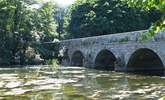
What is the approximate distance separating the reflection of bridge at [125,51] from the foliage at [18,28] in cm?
837

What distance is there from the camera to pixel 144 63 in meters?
31.2

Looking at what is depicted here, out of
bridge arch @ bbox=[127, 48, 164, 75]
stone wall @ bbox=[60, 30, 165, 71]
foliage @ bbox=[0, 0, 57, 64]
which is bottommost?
bridge arch @ bbox=[127, 48, 164, 75]

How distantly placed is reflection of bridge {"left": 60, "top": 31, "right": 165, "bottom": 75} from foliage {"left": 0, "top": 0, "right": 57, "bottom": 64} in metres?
8.37

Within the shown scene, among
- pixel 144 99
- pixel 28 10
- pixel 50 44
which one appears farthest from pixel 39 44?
pixel 144 99

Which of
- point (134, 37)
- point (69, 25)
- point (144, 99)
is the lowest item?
point (144, 99)

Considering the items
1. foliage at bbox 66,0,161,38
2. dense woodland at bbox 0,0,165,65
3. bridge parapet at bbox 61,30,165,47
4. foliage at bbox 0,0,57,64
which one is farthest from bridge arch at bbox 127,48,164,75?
foliage at bbox 0,0,57,64

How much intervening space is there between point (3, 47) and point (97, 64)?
48.0 feet

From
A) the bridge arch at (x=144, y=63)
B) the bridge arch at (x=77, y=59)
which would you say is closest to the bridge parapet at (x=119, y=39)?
the bridge arch at (x=144, y=63)

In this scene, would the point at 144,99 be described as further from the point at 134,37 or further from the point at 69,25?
the point at 69,25

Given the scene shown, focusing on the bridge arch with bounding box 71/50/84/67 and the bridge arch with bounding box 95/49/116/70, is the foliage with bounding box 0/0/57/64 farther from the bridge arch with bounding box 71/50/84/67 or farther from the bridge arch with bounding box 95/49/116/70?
the bridge arch with bounding box 95/49/116/70

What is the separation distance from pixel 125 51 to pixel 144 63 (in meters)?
2.61

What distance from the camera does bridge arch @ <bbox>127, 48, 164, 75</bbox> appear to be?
29266 mm

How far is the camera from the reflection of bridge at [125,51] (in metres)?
25.4

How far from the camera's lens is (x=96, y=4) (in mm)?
52031
